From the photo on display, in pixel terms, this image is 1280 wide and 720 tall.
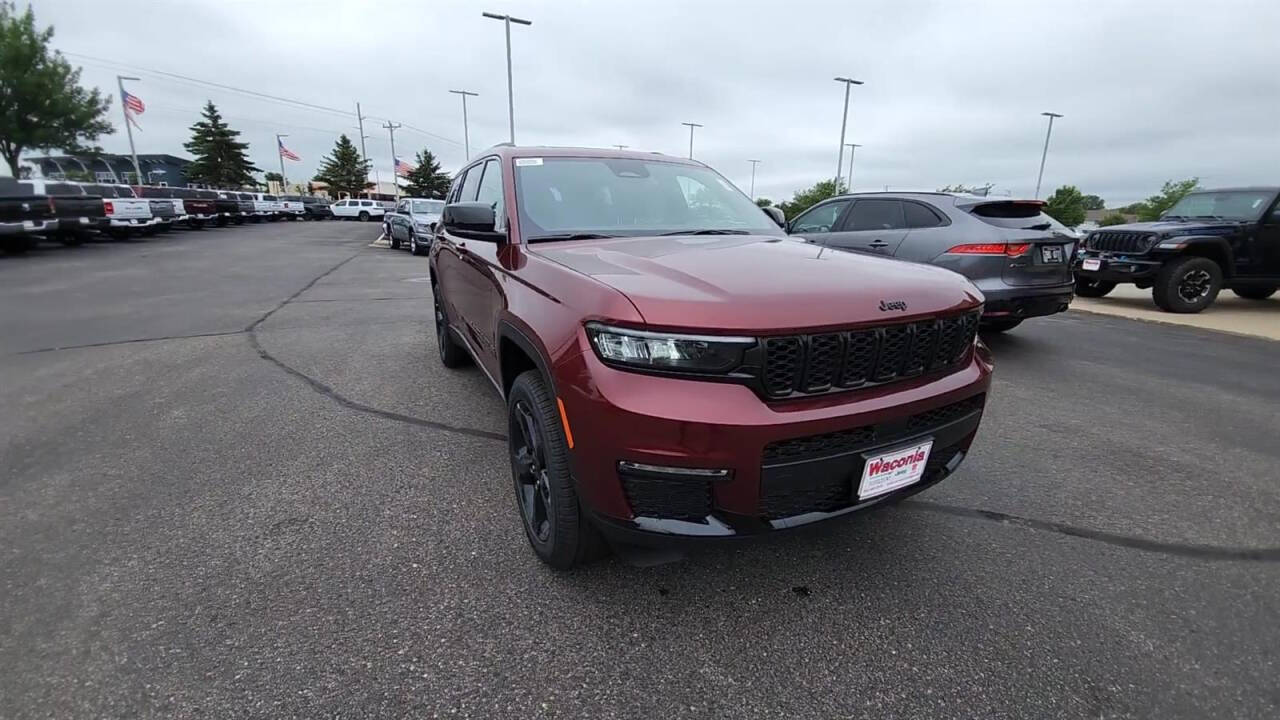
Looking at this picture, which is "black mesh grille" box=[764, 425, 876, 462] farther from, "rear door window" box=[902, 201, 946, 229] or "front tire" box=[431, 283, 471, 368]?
"rear door window" box=[902, 201, 946, 229]

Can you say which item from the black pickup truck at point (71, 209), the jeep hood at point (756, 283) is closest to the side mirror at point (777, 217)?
the jeep hood at point (756, 283)

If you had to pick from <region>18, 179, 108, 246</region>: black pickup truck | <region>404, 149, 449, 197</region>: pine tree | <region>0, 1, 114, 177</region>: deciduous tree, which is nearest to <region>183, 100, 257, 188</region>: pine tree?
<region>404, 149, 449, 197</region>: pine tree

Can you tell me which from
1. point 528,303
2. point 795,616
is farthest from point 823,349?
point 528,303

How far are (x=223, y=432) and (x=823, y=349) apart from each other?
3729 millimetres

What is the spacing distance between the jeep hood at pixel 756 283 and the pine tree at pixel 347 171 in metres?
86.3

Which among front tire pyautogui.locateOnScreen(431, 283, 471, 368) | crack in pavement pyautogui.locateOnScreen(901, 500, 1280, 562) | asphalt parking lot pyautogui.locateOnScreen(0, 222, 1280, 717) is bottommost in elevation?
asphalt parking lot pyautogui.locateOnScreen(0, 222, 1280, 717)

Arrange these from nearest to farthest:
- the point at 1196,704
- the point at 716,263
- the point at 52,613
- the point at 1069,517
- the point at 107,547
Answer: the point at 1196,704 < the point at 52,613 < the point at 716,263 < the point at 107,547 < the point at 1069,517

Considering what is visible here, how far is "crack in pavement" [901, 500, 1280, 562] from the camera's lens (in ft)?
8.30

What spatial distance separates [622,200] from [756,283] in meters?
1.41

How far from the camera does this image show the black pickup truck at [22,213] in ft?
42.4

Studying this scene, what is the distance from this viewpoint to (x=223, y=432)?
3.68 metres

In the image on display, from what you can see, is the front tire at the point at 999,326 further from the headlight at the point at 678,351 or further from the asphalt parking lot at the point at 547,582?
the headlight at the point at 678,351

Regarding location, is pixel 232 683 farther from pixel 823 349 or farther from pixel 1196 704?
pixel 1196 704

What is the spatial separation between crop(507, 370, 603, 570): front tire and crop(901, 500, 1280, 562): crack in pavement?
5.57ft
